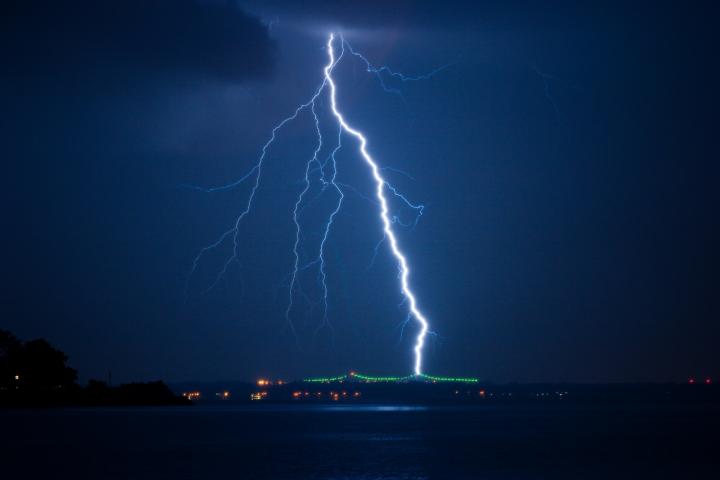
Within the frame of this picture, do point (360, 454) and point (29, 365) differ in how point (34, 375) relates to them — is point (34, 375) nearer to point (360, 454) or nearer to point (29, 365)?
point (29, 365)

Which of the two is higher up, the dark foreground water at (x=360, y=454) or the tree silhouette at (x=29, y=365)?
the tree silhouette at (x=29, y=365)

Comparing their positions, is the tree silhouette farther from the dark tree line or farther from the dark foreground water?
the dark foreground water

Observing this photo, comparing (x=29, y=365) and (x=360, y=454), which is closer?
(x=360, y=454)

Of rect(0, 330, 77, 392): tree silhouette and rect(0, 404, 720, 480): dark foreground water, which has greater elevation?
rect(0, 330, 77, 392): tree silhouette

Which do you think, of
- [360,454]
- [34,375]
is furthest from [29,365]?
[360,454]

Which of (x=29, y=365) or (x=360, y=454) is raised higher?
(x=29, y=365)

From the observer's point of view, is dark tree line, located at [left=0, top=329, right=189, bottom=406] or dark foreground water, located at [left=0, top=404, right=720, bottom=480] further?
dark tree line, located at [left=0, top=329, right=189, bottom=406]

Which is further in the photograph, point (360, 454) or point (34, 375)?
point (34, 375)

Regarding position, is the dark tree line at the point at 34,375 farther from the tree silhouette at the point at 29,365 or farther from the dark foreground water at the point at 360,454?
the dark foreground water at the point at 360,454

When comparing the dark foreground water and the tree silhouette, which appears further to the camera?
the tree silhouette

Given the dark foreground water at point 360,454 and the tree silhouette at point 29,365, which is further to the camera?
the tree silhouette at point 29,365

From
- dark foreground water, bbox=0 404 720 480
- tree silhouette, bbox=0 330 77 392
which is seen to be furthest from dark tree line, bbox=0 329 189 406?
dark foreground water, bbox=0 404 720 480

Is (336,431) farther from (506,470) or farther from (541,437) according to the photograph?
(506,470)

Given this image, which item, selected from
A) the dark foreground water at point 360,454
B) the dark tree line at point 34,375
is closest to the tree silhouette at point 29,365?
the dark tree line at point 34,375
